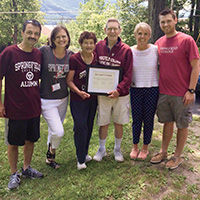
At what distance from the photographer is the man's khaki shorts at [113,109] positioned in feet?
10.3

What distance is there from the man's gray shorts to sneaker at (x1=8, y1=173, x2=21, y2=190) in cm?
233

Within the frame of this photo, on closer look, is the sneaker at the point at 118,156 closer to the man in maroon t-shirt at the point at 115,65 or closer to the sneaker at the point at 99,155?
the sneaker at the point at 99,155

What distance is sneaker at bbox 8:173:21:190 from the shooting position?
2814mm

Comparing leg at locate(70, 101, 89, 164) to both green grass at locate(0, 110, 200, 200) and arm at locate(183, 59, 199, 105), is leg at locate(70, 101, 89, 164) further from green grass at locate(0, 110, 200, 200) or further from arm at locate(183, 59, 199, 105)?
arm at locate(183, 59, 199, 105)

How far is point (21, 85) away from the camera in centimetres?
254

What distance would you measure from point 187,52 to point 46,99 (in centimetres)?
208

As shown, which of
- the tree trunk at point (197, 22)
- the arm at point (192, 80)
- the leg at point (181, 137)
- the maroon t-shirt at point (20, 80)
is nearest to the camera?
the maroon t-shirt at point (20, 80)

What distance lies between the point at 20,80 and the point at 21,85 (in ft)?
0.21

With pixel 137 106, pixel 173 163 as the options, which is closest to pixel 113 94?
pixel 137 106

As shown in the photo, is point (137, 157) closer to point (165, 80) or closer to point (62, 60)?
point (165, 80)

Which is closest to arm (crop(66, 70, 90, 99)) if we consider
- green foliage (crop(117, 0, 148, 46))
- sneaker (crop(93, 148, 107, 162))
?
sneaker (crop(93, 148, 107, 162))

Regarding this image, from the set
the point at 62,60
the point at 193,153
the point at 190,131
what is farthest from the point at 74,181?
the point at 190,131

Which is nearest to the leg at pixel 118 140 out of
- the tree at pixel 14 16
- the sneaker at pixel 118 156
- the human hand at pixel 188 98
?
the sneaker at pixel 118 156

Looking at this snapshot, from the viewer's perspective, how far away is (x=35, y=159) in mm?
3643
